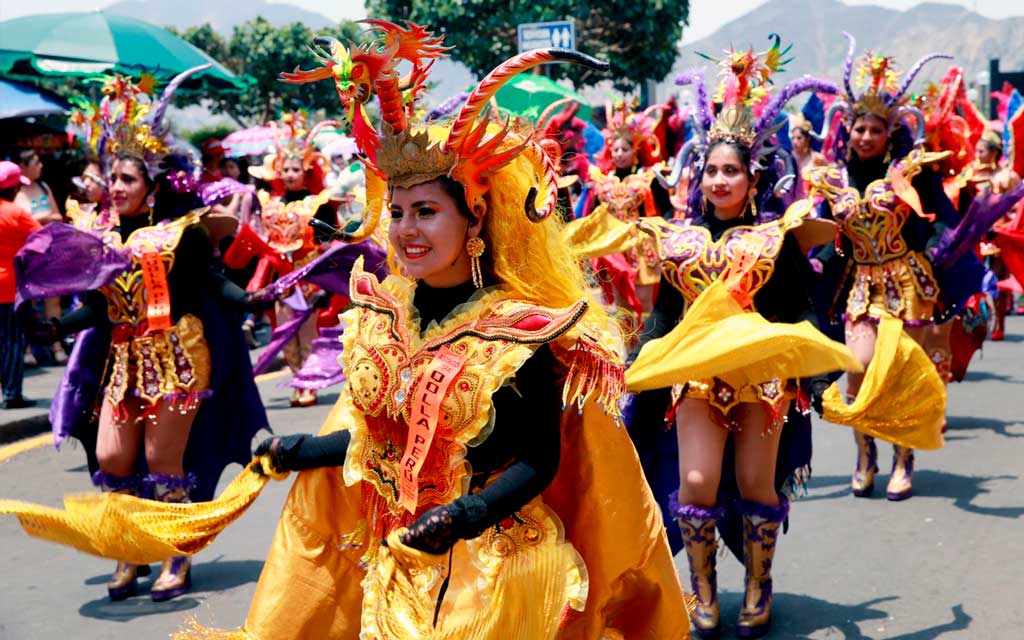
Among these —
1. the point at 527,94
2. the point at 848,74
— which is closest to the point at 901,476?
the point at 848,74

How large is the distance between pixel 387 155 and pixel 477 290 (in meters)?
0.42

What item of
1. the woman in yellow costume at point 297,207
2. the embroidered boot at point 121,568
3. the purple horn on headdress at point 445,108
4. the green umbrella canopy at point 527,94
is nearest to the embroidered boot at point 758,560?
the purple horn on headdress at point 445,108

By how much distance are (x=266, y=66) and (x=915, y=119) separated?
3234 centimetres

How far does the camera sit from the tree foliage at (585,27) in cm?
3111

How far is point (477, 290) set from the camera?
3.46m

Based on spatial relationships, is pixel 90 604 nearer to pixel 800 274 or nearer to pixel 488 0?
pixel 800 274

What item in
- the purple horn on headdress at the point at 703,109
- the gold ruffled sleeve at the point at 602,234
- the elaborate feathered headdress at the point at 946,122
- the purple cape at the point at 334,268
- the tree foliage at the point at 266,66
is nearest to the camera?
the gold ruffled sleeve at the point at 602,234

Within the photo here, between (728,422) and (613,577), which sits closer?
(613,577)

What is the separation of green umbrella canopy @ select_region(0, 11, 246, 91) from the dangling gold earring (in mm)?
12021

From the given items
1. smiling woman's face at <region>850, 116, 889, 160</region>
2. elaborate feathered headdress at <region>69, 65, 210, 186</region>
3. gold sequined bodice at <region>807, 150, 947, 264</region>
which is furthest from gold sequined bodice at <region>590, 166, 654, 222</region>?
elaborate feathered headdress at <region>69, 65, 210, 186</region>

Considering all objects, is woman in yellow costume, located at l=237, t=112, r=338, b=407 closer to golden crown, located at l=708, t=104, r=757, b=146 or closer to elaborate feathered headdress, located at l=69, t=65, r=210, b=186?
elaborate feathered headdress, located at l=69, t=65, r=210, b=186

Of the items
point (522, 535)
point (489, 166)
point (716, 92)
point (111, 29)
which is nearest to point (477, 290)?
point (489, 166)

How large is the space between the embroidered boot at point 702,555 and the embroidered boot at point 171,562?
7.55ft

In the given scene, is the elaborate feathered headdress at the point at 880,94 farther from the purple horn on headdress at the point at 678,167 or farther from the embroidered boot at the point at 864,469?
the purple horn on headdress at the point at 678,167
